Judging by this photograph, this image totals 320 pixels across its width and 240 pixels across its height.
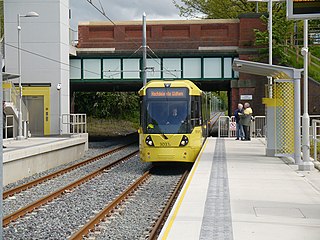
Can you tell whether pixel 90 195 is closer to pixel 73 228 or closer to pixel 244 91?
pixel 73 228

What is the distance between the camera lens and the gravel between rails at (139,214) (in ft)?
32.4

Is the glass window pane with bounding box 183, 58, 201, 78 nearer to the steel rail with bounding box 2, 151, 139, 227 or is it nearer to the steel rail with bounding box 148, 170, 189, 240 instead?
the steel rail with bounding box 2, 151, 139, 227

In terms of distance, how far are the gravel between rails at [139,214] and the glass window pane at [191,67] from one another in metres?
20.4

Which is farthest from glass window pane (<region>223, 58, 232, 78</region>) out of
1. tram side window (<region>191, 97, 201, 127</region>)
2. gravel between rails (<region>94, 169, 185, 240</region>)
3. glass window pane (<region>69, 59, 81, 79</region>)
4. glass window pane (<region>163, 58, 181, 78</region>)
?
gravel between rails (<region>94, 169, 185, 240</region>)

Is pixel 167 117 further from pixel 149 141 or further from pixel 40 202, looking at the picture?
pixel 40 202

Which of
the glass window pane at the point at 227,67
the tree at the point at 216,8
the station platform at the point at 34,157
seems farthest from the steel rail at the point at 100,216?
the tree at the point at 216,8

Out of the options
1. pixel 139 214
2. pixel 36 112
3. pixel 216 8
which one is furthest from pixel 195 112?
pixel 216 8

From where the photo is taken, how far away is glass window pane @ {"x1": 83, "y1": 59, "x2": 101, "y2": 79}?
122ft

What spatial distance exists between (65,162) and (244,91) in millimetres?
16122

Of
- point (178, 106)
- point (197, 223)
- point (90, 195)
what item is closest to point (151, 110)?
point (178, 106)

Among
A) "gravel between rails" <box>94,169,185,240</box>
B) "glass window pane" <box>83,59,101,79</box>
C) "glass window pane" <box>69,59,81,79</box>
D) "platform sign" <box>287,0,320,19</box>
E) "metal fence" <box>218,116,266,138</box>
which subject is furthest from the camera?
"glass window pane" <box>69,59,81,79</box>

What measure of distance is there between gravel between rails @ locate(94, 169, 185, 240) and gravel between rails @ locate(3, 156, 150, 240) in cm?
54

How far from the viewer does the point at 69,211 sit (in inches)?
474

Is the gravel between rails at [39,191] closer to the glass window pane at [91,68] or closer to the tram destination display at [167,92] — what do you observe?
the tram destination display at [167,92]
